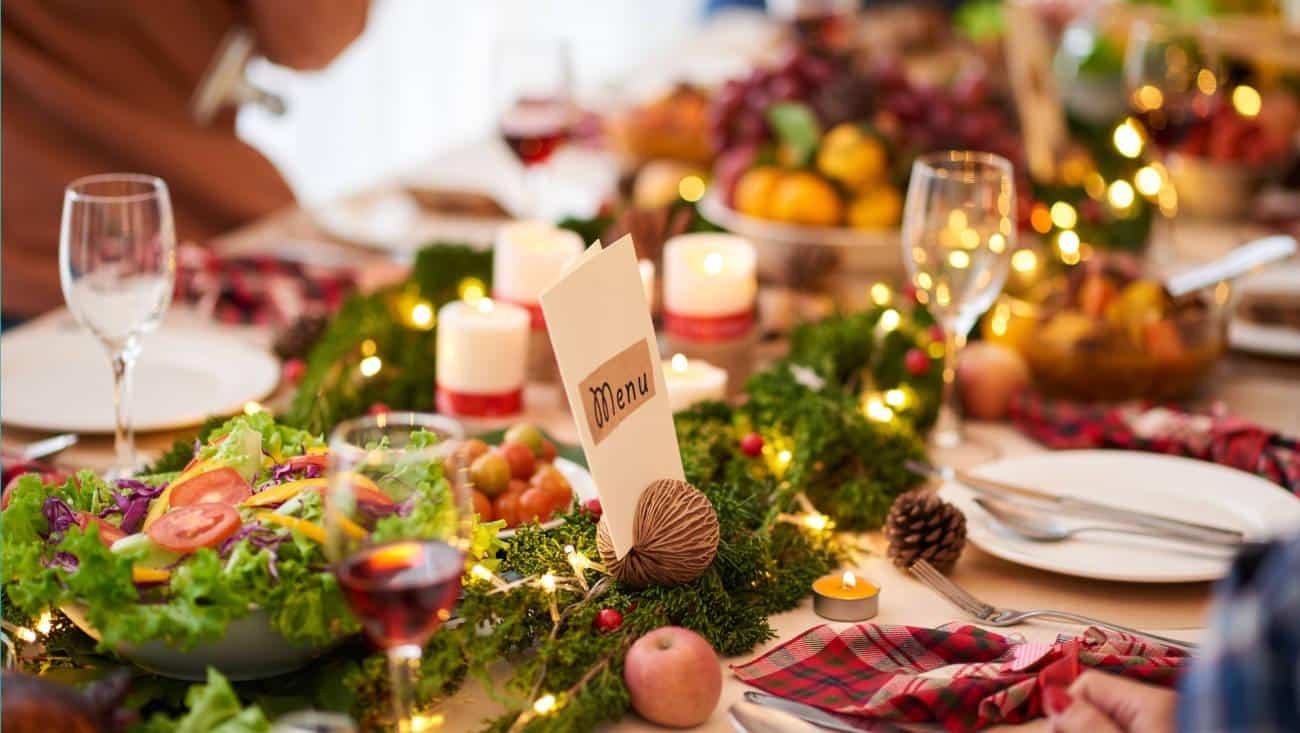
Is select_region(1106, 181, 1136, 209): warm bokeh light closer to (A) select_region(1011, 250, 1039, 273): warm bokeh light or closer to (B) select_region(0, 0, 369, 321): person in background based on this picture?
(A) select_region(1011, 250, 1039, 273): warm bokeh light

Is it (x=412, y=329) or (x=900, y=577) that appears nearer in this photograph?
(x=900, y=577)

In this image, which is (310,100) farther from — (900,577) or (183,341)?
(900,577)

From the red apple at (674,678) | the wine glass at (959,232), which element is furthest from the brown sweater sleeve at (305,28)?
the red apple at (674,678)

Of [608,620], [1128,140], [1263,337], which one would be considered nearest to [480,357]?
[608,620]

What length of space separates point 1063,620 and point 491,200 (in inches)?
52.4

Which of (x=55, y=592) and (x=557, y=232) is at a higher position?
(x=557, y=232)

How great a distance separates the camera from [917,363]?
1507 millimetres

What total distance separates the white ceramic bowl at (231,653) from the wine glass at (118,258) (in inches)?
14.7

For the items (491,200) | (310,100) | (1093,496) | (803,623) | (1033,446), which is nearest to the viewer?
(803,623)

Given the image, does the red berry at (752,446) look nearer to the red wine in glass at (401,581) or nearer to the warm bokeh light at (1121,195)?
the red wine in glass at (401,581)

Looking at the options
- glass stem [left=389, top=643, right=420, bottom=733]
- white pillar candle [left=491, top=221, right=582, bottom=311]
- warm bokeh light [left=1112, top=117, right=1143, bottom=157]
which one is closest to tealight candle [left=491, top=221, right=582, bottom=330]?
white pillar candle [left=491, top=221, right=582, bottom=311]

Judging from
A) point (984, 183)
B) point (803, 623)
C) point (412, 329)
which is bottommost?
point (803, 623)

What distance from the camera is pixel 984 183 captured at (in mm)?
1394

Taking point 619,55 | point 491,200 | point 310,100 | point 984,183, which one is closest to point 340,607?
point 984,183
